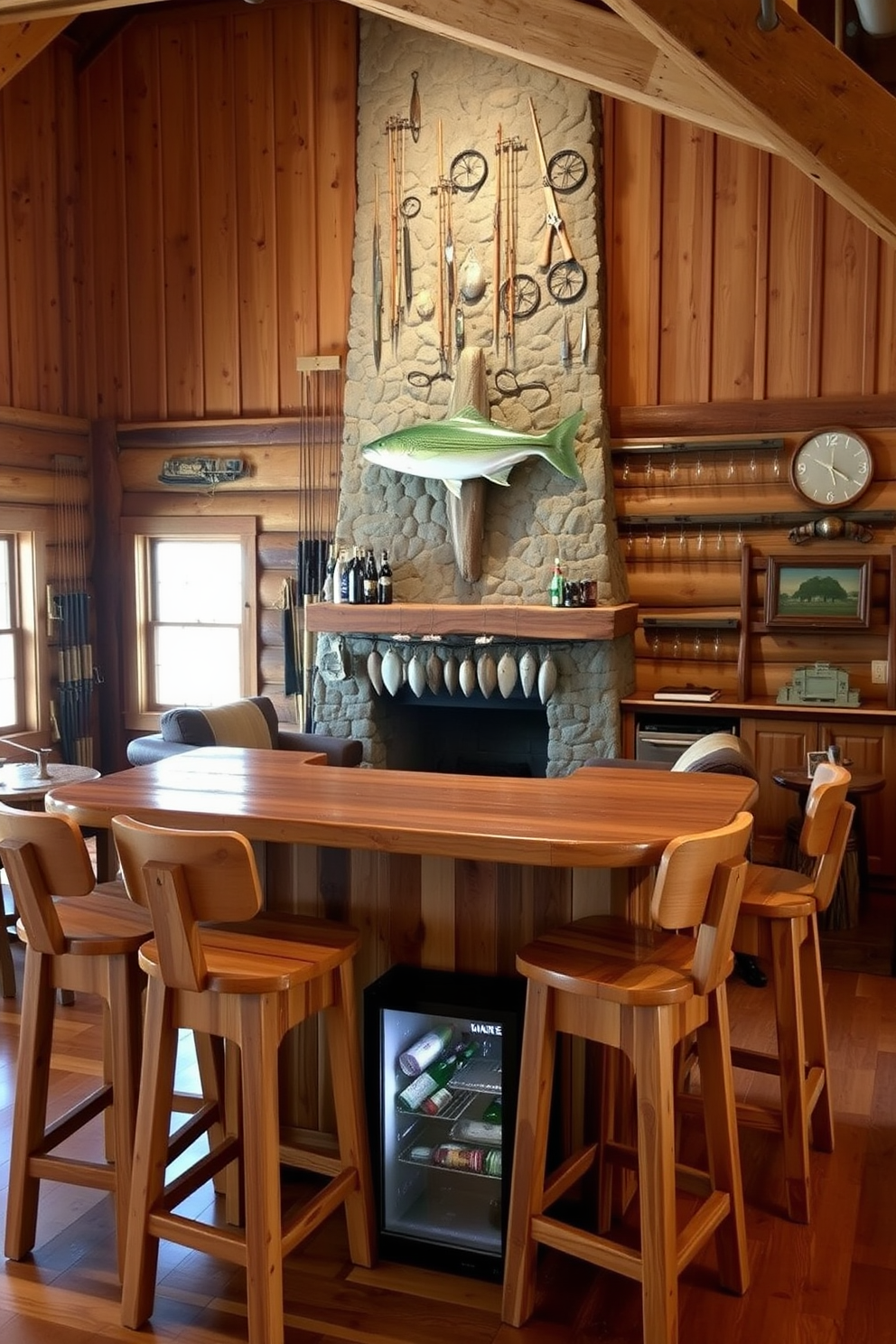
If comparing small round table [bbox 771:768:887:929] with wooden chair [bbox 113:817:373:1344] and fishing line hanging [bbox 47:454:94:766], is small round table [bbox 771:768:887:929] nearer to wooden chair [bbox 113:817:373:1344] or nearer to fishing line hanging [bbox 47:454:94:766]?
wooden chair [bbox 113:817:373:1344]

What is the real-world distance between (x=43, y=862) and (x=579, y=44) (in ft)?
11.3

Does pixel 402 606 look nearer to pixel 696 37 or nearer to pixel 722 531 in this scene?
pixel 722 531

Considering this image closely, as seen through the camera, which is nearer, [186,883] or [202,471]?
[186,883]

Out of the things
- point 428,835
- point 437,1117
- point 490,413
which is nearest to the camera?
point 428,835

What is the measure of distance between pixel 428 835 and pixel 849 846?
11.2ft

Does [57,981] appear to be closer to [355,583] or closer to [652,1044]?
[652,1044]

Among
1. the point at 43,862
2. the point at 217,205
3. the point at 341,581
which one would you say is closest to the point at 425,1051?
the point at 43,862

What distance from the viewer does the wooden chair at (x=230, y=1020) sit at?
8.09 feet

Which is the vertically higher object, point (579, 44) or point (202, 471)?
point (579, 44)

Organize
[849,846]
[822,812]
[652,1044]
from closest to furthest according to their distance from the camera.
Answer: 1. [652,1044]
2. [822,812]
3. [849,846]

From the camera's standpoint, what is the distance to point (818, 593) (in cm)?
623

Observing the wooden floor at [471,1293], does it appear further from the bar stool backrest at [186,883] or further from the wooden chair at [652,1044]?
the bar stool backrest at [186,883]

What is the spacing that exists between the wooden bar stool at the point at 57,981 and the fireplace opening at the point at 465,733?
3.87 meters

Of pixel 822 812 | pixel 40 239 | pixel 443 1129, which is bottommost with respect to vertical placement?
pixel 443 1129
